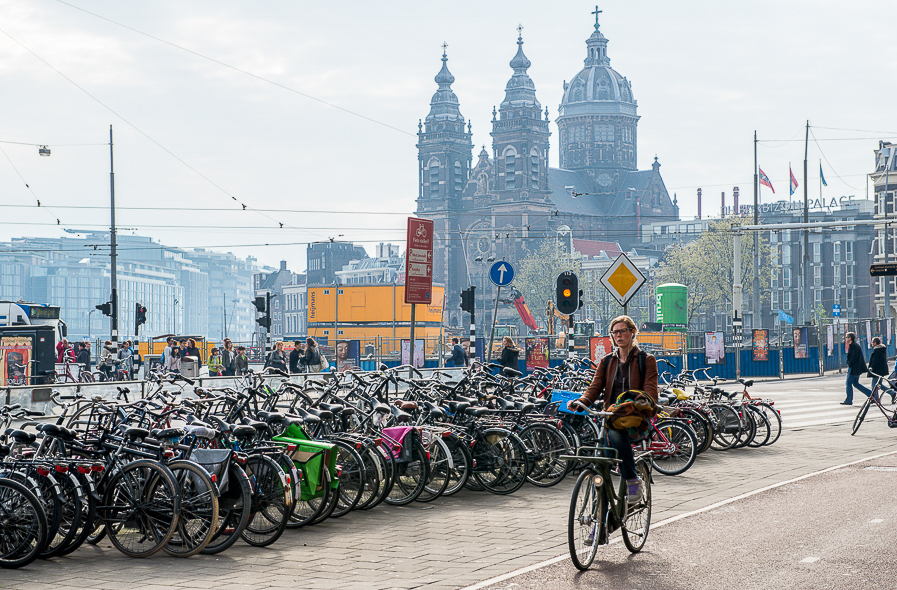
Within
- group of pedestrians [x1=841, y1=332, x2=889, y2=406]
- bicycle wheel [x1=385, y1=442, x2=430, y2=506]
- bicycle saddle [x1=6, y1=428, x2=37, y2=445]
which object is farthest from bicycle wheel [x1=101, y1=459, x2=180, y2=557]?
group of pedestrians [x1=841, y1=332, x2=889, y2=406]

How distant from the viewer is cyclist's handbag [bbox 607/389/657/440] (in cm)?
677

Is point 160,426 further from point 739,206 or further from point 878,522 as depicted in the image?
point 739,206

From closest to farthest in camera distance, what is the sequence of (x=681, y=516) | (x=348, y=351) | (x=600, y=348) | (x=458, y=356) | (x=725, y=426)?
1. (x=681, y=516)
2. (x=725, y=426)
3. (x=600, y=348)
4. (x=458, y=356)
5. (x=348, y=351)

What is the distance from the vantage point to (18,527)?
22.2 ft

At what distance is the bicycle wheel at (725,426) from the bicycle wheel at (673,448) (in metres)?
2.23

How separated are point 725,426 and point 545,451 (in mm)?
4190

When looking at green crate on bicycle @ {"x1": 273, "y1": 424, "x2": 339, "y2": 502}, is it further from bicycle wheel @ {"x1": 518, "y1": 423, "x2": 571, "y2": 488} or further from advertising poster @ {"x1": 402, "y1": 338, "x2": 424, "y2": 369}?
advertising poster @ {"x1": 402, "y1": 338, "x2": 424, "y2": 369}

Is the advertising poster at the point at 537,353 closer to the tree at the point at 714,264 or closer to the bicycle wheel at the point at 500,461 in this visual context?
the bicycle wheel at the point at 500,461

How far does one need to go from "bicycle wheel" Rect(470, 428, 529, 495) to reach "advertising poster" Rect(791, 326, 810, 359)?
2790 centimetres

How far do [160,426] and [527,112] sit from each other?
104 meters

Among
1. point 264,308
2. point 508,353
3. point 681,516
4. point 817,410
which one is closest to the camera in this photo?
point 681,516

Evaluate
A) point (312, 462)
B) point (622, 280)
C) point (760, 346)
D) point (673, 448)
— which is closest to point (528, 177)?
point (760, 346)

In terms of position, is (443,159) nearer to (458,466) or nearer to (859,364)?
(859,364)

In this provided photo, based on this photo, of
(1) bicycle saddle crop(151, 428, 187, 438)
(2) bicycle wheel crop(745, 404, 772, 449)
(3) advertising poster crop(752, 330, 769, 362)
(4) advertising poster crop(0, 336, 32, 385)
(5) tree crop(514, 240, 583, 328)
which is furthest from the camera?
(5) tree crop(514, 240, 583, 328)
